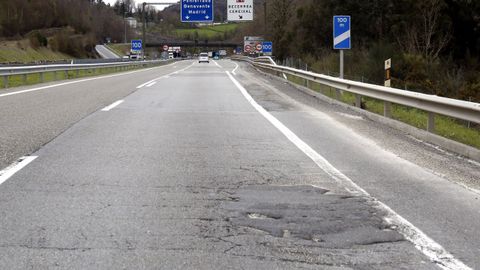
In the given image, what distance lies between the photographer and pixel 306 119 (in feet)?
42.9

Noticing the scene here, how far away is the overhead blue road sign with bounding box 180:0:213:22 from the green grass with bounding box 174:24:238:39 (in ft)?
447

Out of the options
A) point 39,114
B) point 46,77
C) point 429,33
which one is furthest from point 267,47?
point 39,114

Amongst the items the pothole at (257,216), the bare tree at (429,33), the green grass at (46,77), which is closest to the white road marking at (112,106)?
the pothole at (257,216)

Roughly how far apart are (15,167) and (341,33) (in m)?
13.9

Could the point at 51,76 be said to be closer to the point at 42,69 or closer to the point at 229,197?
the point at 42,69

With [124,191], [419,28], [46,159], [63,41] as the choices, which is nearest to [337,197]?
[124,191]

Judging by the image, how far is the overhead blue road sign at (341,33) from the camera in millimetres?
19095

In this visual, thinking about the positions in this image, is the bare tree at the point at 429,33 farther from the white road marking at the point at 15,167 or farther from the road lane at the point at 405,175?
the white road marking at the point at 15,167

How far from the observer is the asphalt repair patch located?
4.51 meters

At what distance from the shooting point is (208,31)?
198250 millimetres

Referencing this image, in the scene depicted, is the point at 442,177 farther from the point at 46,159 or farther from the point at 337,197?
the point at 46,159

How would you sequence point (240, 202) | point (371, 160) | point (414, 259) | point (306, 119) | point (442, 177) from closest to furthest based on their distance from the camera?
point (414, 259) < point (240, 202) < point (442, 177) < point (371, 160) < point (306, 119)

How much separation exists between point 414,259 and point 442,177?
128 inches

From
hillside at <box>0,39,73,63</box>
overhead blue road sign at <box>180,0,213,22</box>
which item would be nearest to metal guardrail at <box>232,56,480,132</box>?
overhead blue road sign at <box>180,0,213,22</box>
